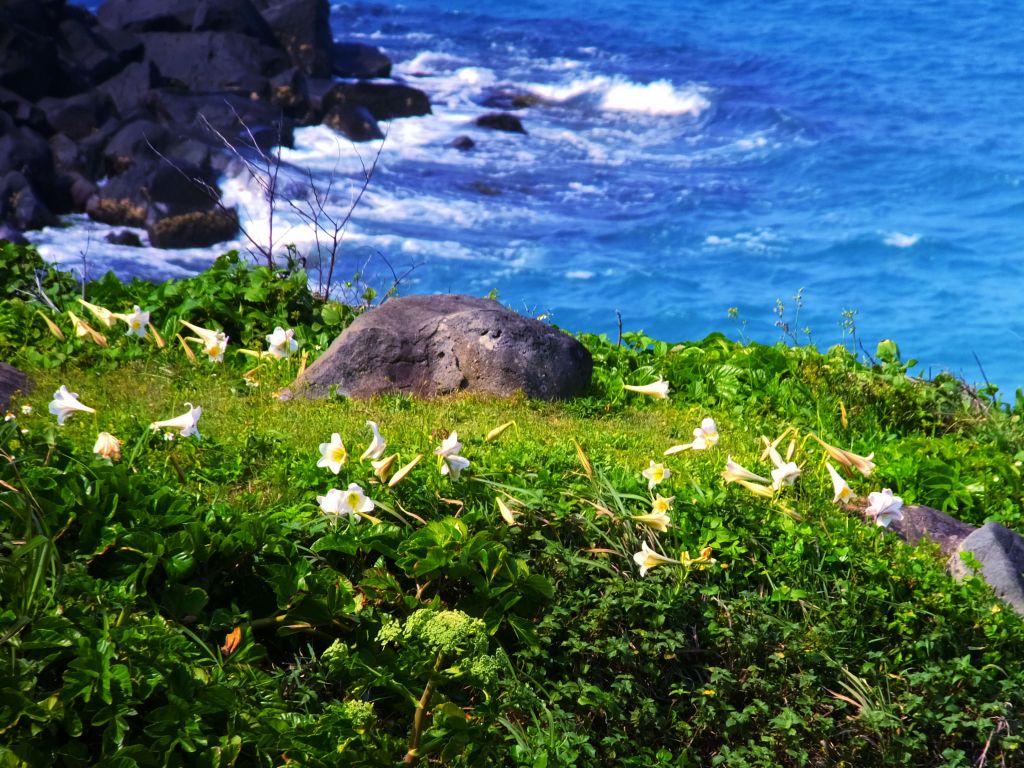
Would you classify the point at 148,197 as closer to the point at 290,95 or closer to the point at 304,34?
the point at 290,95

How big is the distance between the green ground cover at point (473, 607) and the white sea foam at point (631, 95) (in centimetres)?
2130

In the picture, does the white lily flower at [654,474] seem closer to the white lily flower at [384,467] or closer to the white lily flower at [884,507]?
the white lily flower at [884,507]

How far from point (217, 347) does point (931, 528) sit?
13.1 ft

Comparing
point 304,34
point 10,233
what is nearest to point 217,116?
point 10,233

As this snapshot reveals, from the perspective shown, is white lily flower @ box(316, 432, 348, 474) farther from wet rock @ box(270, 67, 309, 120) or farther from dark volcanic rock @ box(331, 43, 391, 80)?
dark volcanic rock @ box(331, 43, 391, 80)

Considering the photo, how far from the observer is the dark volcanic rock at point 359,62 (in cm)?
2659

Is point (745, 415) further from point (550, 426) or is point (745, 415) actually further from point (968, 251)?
point (968, 251)

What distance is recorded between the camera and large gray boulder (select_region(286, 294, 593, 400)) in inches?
249

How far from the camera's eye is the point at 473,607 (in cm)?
390

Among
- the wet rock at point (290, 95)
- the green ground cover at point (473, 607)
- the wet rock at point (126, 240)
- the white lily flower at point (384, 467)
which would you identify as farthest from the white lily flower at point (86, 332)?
the wet rock at point (290, 95)

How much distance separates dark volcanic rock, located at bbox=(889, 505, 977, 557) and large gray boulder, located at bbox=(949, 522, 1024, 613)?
104 millimetres

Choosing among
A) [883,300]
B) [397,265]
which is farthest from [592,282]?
[883,300]

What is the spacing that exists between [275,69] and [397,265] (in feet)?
27.9

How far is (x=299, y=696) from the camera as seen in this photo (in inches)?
137
